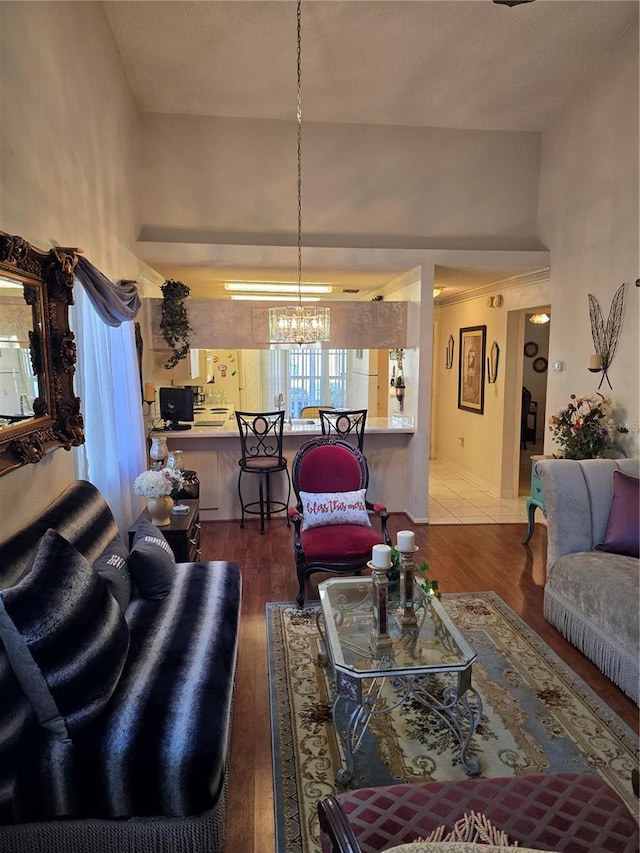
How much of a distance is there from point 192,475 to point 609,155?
14.2ft

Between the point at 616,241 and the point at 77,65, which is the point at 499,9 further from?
the point at 77,65

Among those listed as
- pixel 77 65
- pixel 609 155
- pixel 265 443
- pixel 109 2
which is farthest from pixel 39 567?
pixel 609 155

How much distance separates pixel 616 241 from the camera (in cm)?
405

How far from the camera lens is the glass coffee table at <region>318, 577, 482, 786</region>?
2014 mm

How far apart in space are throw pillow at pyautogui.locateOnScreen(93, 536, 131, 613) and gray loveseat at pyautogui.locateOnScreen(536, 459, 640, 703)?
240 cm

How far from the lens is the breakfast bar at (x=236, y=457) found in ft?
16.7

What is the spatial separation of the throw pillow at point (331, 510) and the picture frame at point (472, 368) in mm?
3623

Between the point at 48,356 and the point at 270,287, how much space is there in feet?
14.4

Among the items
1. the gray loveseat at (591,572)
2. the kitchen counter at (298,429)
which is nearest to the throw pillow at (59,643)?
the gray loveseat at (591,572)

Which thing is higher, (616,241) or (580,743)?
(616,241)

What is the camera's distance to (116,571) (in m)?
2.37

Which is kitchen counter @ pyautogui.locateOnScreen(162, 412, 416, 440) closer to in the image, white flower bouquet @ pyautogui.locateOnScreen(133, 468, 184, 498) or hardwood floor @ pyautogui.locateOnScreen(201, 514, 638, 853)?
hardwood floor @ pyautogui.locateOnScreen(201, 514, 638, 853)

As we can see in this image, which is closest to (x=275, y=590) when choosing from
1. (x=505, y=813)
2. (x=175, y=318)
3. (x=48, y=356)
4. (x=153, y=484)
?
(x=153, y=484)

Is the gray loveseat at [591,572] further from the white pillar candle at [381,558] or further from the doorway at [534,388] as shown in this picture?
the doorway at [534,388]
